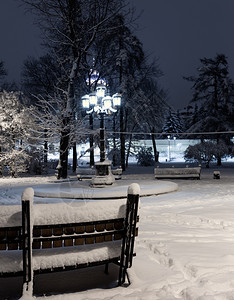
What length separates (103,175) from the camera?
1491 centimetres

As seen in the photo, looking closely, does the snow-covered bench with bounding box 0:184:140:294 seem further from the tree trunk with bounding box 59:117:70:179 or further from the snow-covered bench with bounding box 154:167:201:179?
the snow-covered bench with bounding box 154:167:201:179

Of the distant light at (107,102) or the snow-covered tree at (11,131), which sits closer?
the distant light at (107,102)

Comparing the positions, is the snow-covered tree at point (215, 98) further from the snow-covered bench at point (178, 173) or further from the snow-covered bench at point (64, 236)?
the snow-covered bench at point (64, 236)

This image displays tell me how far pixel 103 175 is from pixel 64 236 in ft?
37.5

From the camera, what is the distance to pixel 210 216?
27.0 ft

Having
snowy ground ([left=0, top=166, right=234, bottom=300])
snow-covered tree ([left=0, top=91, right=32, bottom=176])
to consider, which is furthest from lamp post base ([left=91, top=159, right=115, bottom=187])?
snow-covered tree ([left=0, top=91, right=32, bottom=176])

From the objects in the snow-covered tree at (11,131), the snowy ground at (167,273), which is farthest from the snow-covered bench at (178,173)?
the snowy ground at (167,273)

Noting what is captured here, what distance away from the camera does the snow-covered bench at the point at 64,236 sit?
3.28 metres

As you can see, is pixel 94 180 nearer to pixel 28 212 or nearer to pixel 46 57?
pixel 28 212

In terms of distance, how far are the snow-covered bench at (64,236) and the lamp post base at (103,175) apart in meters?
10.8

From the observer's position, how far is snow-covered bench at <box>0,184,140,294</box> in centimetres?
328

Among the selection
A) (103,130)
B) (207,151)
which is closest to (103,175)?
(103,130)

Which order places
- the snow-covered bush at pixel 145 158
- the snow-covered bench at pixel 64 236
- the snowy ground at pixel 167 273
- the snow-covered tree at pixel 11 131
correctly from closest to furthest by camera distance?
the snow-covered bench at pixel 64 236 → the snowy ground at pixel 167 273 → the snow-covered tree at pixel 11 131 → the snow-covered bush at pixel 145 158

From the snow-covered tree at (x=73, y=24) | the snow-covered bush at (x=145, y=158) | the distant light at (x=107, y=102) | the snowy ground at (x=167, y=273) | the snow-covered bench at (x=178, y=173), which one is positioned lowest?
the snowy ground at (x=167, y=273)
